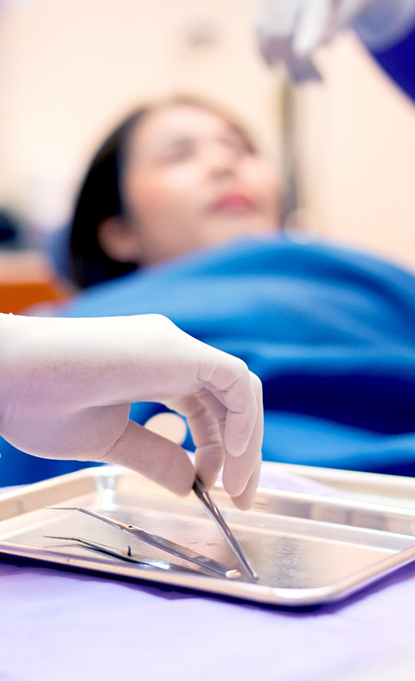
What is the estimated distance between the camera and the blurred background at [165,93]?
1.31 m

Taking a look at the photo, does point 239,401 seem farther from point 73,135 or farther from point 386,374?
point 73,135

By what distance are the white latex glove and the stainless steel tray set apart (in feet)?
0.09

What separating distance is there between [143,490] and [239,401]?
128mm

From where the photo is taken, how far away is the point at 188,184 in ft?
3.75

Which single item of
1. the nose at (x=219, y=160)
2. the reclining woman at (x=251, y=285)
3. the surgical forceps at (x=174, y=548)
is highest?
the nose at (x=219, y=160)

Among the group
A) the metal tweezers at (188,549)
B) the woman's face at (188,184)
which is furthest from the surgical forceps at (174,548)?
the woman's face at (188,184)

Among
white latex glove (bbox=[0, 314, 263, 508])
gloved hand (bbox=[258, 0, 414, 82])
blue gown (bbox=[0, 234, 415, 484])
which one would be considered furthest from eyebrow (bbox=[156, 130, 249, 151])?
white latex glove (bbox=[0, 314, 263, 508])

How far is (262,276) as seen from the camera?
2.85ft

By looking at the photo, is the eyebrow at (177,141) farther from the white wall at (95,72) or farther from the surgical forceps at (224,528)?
the surgical forceps at (224,528)

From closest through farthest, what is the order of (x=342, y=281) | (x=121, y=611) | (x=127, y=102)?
(x=121, y=611), (x=342, y=281), (x=127, y=102)

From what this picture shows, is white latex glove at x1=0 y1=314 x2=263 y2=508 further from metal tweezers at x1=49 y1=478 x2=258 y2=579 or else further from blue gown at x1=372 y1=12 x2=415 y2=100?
blue gown at x1=372 y1=12 x2=415 y2=100

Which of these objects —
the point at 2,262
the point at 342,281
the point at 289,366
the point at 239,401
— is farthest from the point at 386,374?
the point at 2,262

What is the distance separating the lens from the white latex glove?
12.3 inches

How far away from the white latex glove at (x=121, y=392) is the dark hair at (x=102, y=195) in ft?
2.78
